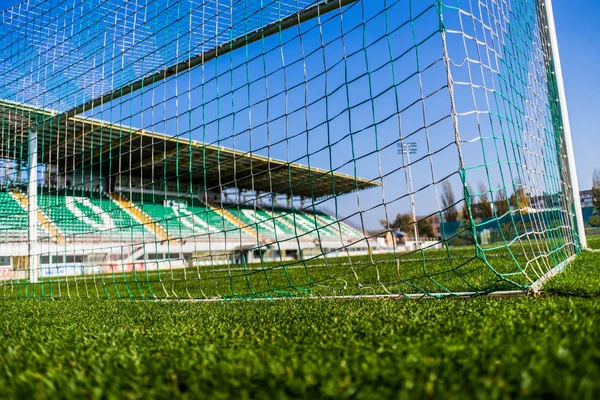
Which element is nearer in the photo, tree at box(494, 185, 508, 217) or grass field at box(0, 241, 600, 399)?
grass field at box(0, 241, 600, 399)

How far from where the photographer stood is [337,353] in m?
1.20

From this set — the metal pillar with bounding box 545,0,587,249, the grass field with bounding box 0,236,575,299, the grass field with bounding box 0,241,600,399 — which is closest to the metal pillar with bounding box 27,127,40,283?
the grass field with bounding box 0,236,575,299

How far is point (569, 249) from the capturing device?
4.49m

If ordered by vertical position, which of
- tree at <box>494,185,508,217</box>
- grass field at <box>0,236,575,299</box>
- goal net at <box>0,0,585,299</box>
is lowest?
grass field at <box>0,236,575,299</box>

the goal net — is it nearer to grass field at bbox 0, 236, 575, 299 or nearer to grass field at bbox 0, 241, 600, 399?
grass field at bbox 0, 236, 575, 299

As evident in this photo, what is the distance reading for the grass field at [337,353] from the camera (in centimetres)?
88

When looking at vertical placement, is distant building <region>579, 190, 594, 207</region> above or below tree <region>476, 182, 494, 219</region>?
above

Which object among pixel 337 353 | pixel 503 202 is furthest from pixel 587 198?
pixel 337 353

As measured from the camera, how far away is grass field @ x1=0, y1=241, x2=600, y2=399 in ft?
2.88

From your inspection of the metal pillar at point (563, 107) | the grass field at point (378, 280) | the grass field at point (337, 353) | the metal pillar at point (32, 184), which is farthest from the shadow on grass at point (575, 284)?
the metal pillar at point (32, 184)

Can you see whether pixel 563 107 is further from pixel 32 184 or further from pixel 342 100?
pixel 32 184

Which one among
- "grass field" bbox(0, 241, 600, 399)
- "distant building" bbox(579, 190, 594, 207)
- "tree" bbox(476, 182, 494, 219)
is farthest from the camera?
"distant building" bbox(579, 190, 594, 207)

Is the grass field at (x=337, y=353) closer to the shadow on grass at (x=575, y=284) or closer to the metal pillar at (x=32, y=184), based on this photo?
the shadow on grass at (x=575, y=284)

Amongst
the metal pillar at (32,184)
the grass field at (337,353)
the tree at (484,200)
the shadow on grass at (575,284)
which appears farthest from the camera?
the metal pillar at (32,184)
